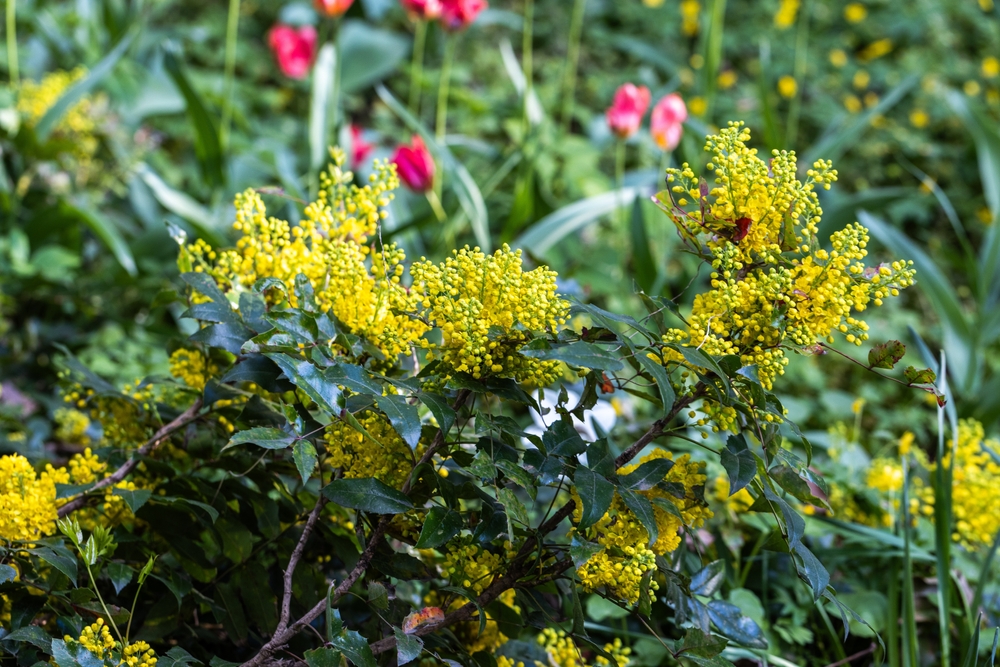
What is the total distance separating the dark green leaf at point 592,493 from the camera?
0.74 m

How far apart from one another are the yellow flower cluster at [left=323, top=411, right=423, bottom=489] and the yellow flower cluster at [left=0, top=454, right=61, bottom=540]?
1.02 feet

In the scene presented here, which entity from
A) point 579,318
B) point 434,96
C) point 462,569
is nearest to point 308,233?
point 462,569

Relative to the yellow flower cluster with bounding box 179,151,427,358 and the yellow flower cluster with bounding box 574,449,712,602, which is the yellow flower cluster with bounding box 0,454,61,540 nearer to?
the yellow flower cluster with bounding box 179,151,427,358

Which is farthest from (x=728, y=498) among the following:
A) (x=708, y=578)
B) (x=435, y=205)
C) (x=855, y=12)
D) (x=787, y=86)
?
(x=855, y=12)

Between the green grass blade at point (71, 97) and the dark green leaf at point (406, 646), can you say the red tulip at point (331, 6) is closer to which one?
the green grass blade at point (71, 97)

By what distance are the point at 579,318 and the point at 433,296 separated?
48.7 inches

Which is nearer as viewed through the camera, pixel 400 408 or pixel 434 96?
pixel 400 408

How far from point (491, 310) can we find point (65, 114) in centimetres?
211

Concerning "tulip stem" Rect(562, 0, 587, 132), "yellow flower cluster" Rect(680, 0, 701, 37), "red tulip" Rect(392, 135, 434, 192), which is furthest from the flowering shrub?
"yellow flower cluster" Rect(680, 0, 701, 37)

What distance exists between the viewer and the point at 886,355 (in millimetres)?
801

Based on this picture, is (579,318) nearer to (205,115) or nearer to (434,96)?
(205,115)

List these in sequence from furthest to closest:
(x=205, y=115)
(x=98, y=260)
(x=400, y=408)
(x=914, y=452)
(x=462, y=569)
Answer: (x=98, y=260), (x=205, y=115), (x=914, y=452), (x=462, y=569), (x=400, y=408)

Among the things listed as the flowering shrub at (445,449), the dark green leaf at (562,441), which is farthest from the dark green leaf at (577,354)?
the dark green leaf at (562,441)

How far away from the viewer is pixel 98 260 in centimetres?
250
